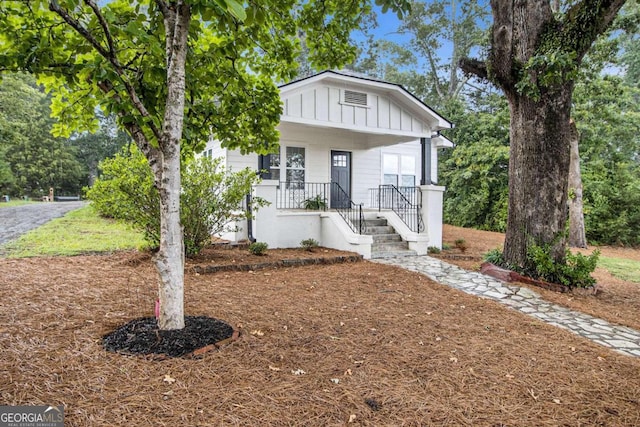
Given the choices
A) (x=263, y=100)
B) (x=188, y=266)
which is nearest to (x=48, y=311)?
(x=188, y=266)

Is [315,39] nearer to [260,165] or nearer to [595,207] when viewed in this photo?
[260,165]

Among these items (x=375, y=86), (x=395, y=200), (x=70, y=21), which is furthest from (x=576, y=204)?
(x=70, y=21)

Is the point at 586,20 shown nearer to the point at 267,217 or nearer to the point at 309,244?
the point at 309,244

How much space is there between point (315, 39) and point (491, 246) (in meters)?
9.08

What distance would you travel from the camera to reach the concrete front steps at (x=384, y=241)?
907 centimetres

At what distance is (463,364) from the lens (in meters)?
3.07

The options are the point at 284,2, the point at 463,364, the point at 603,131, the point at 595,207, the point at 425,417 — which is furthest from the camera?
the point at 603,131

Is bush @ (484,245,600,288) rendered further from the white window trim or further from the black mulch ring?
Answer: the white window trim

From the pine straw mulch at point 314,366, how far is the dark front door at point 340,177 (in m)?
7.20

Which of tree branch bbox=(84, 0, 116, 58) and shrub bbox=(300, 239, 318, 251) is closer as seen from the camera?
tree branch bbox=(84, 0, 116, 58)

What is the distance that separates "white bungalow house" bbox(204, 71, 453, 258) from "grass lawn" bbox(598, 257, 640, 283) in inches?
162

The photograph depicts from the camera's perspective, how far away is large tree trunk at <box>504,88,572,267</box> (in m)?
6.34

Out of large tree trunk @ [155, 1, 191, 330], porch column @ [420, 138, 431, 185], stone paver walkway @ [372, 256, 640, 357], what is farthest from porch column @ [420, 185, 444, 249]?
large tree trunk @ [155, 1, 191, 330]

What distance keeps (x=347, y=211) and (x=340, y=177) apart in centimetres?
199
